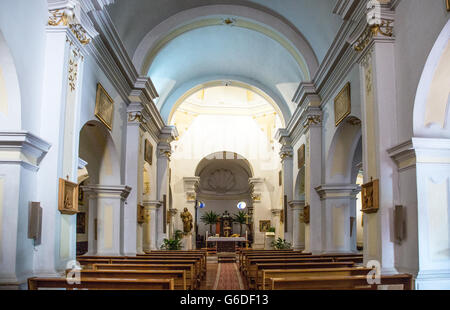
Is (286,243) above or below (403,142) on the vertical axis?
below

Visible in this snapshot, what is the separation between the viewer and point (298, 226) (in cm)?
1595

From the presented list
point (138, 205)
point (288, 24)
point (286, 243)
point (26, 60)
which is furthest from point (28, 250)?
point (286, 243)

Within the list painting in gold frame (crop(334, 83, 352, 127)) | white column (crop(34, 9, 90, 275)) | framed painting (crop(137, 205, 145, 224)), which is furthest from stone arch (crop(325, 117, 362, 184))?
white column (crop(34, 9, 90, 275))

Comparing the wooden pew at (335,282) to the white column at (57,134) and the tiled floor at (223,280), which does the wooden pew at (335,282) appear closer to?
Result: the white column at (57,134)

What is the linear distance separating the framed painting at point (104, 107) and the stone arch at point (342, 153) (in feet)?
16.7

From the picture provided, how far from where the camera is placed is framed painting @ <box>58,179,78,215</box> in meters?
6.78

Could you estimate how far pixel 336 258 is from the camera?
9.82 meters

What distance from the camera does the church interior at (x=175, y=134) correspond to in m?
6.19

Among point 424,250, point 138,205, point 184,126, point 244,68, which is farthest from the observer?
point 184,126

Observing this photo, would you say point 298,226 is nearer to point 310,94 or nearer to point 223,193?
point 310,94

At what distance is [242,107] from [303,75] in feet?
42.3

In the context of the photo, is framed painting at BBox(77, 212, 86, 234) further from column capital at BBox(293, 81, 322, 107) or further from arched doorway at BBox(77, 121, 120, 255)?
column capital at BBox(293, 81, 322, 107)

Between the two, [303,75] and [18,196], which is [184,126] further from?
[18,196]

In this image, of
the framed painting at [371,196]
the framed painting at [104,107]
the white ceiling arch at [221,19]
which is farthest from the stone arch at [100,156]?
the framed painting at [371,196]
